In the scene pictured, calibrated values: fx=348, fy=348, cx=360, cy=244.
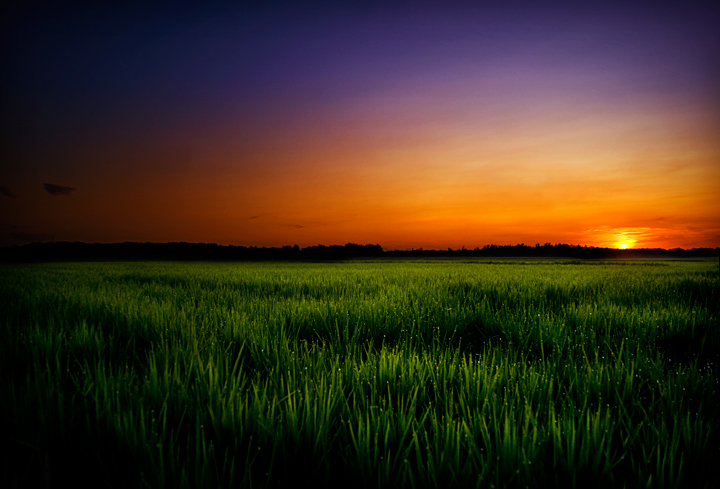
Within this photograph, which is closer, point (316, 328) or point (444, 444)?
point (444, 444)

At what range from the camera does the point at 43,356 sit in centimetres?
230

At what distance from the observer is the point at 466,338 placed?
3.24 m

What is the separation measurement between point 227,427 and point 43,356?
1.86m

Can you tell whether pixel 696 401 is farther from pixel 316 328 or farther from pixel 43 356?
pixel 43 356

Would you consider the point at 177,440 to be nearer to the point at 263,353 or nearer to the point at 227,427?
the point at 227,427

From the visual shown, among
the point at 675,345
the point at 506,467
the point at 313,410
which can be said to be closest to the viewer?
the point at 506,467

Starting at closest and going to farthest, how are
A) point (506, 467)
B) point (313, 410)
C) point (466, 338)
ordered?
1. point (506, 467)
2. point (313, 410)
3. point (466, 338)

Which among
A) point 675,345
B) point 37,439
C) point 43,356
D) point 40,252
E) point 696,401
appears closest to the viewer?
point 37,439

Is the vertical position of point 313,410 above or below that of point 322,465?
above

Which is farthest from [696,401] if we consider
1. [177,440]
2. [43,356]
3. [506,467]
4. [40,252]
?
[40,252]

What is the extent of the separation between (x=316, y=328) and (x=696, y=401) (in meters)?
2.61

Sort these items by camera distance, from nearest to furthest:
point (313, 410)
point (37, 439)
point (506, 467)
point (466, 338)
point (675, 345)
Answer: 1. point (506, 467)
2. point (37, 439)
3. point (313, 410)
4. point (675, 345)
5. point (466, 338)

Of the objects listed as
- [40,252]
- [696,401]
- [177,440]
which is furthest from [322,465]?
[40,252]

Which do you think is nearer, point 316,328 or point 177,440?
point 177,440
